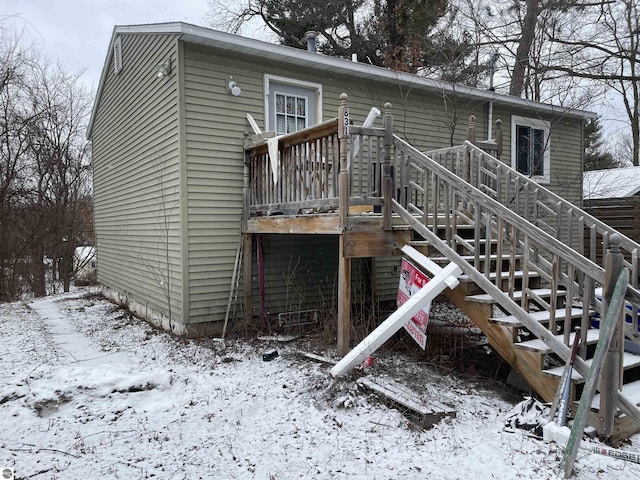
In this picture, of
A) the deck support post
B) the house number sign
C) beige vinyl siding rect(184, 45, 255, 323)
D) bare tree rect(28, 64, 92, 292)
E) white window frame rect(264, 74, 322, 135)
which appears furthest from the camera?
bare tree rect(28, 64, 92, 292)

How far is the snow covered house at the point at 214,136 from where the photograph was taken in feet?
21.8

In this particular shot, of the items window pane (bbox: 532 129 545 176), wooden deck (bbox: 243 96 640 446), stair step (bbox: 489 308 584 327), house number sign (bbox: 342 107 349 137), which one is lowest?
stair step (bbox: 489 308 584 327)

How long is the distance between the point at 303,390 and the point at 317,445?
0.99 meters

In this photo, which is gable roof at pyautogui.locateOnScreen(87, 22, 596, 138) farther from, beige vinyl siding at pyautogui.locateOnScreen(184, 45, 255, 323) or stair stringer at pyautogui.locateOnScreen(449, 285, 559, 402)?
stair stringer at pyautogui.locateOnScreen(449, 285, 559, 402)

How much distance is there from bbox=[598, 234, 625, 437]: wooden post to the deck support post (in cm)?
478

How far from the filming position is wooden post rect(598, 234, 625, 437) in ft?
10.9

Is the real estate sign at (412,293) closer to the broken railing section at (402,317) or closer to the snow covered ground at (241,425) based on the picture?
the broken railing section at (402,317)

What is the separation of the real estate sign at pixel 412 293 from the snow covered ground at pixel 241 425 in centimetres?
48

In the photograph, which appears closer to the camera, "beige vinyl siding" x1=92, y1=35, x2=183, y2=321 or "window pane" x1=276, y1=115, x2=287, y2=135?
"beige vinyl siding" x1=92, y1=35, x2=183, y2=321

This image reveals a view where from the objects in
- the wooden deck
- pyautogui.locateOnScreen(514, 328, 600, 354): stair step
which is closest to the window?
the wooden deck

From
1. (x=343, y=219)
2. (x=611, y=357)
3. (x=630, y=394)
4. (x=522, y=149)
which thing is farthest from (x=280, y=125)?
(x=522, y=149)

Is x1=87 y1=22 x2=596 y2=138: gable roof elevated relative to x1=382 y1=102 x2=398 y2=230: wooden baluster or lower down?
elevated

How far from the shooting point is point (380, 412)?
4.01 m

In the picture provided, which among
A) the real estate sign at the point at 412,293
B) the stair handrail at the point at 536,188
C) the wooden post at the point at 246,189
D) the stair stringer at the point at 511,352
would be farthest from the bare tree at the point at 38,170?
the stair stringer at the point at 511,352
